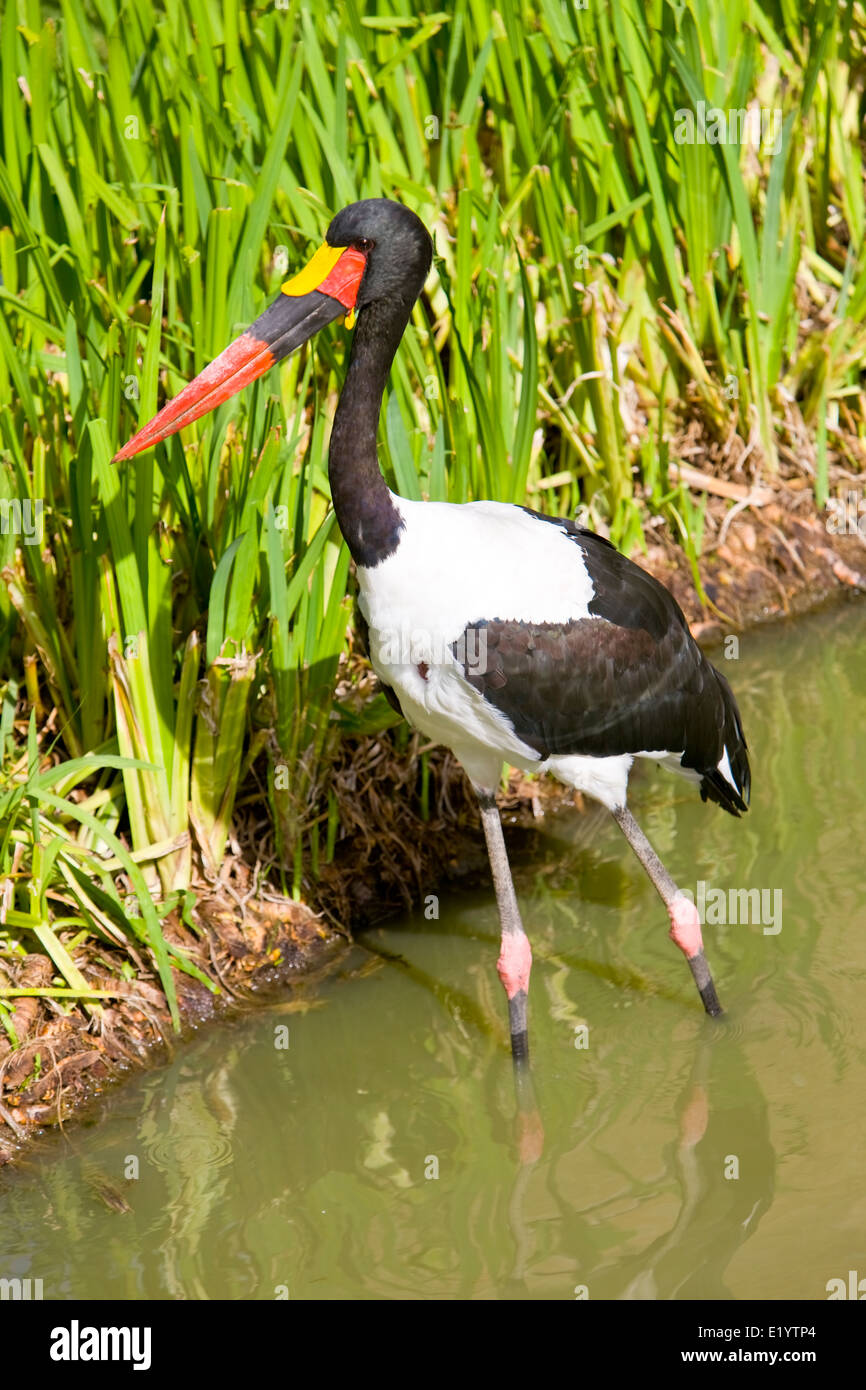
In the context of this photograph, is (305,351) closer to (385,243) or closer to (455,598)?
(385,243)

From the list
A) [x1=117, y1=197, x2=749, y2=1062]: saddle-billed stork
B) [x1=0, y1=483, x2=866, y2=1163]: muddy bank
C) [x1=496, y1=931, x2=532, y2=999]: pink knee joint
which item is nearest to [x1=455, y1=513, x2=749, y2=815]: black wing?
[x1=117, y1=197, x2=749, y2=1062]: saddle-billed stork

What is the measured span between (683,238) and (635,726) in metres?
2.28

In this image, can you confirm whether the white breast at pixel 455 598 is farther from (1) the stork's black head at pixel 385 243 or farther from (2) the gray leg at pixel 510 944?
(1) the stork's black head at pixel 385 243

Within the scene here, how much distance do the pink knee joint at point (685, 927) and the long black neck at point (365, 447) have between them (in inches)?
43.4

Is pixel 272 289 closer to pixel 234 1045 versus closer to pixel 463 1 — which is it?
pixel 463 1

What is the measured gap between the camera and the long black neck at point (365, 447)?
3.05 meters

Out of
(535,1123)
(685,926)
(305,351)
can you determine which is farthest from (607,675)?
(305,351)

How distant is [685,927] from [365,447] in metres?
1.33

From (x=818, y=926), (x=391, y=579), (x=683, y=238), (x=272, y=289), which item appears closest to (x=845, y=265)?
(x=683, y=238)

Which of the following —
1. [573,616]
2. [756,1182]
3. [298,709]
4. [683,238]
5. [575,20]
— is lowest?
[756,1182]

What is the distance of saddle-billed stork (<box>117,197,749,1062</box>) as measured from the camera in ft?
10.0

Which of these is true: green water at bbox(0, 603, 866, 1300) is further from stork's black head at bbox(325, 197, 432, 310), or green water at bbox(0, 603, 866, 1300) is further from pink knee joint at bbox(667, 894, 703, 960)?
stork's black head at bbox(325, 197, 432, 310)

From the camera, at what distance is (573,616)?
3.23 metres

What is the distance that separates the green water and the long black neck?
3.94ft
